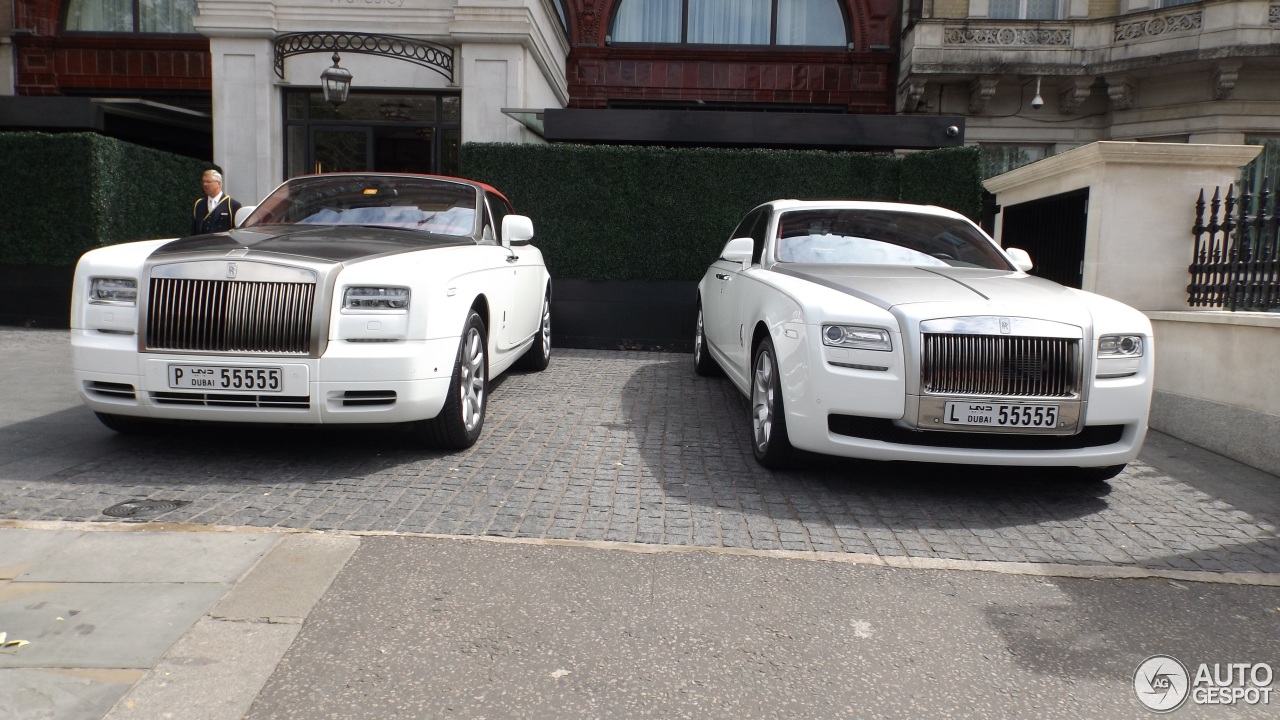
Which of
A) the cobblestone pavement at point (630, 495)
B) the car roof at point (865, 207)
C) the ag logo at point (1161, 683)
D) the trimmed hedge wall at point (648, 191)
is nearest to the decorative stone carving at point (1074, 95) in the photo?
the trimmed hedge wall at point (648, 191)

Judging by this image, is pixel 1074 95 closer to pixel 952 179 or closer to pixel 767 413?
pixel 952 179

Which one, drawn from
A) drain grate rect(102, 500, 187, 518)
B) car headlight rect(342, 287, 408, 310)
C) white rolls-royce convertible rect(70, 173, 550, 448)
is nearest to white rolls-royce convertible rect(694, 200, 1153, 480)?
white rolls-royce convertible rect(70, 173, 550, 448)

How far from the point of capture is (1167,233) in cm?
787

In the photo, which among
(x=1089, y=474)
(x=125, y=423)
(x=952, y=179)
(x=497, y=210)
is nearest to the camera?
(x=1089, y=474)

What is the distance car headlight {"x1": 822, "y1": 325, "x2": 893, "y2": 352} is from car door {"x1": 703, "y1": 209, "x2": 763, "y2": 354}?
74.2 inches

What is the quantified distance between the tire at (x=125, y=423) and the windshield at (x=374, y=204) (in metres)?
1.50

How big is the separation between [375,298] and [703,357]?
453cm

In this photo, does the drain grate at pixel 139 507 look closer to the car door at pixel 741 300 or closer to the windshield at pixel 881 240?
the car door at pixel 741 300

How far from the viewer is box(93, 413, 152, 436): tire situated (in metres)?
5.46

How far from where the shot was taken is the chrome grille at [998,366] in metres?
4.64

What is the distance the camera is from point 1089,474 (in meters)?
5.28

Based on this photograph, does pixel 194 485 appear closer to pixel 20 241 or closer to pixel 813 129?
pixel 20 241

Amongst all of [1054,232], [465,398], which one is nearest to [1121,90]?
[1054,232]

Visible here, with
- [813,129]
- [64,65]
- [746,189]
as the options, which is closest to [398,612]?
[746,189]
